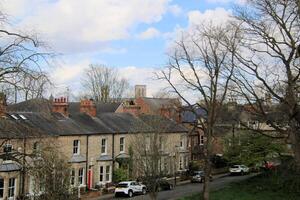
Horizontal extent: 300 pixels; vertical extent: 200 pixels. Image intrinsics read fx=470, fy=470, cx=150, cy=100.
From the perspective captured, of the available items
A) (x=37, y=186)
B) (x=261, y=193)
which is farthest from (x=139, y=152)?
(x=37, y=186)

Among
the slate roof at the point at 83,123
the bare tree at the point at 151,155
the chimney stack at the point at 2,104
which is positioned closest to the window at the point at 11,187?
the slate roof at the point at 83,123

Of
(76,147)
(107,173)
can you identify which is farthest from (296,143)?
(107,173)

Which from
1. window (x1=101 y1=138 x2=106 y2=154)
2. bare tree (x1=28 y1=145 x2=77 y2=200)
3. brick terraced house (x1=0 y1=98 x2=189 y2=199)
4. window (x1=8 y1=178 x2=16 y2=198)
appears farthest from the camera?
window (x1=101 y1=138 x2=106 y2=154)

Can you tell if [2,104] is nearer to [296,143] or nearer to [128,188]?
[296,143]

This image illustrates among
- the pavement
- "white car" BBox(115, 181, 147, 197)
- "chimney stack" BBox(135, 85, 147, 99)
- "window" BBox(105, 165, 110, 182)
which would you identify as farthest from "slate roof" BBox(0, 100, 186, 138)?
"chimney stack" BBox(135, 85, 147, 99)

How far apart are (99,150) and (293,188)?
19232 mm

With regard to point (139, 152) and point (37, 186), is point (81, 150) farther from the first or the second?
point (37, 186)

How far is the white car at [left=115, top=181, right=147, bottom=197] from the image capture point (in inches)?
1727

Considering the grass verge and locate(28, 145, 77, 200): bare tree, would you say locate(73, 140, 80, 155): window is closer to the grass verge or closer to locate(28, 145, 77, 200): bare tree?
the grass verge

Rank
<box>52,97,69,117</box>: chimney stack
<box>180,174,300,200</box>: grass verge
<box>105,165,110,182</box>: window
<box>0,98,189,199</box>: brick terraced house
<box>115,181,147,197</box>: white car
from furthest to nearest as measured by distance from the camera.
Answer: <box>105,165,110,182</box>: window, <box>52,97,69,117</box>: chimney stack, <box>115,181,147,197</box>: white car, <box>180,174,300,200</box>: grass verge, <box>0,98,189,199</box>: brick terraced house

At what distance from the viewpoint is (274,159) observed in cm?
5091

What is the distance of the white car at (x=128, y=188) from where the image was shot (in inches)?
1727

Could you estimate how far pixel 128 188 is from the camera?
44.2m

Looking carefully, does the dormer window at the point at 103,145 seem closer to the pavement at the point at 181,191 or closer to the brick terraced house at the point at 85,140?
the brick terraced house at the point at 85,140
